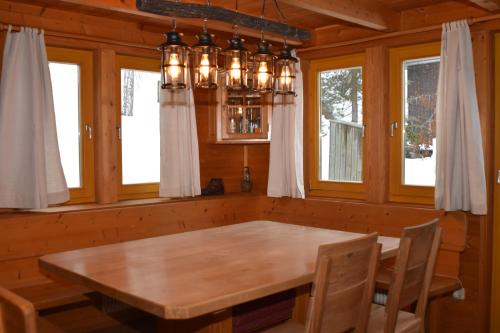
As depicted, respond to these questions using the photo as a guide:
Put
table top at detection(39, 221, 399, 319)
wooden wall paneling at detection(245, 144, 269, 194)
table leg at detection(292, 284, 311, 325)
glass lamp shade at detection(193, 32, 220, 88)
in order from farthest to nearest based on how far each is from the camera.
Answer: wooden wall paneling at detection(245, 144, 269, 194)
table leg at detection(292, 284, 311, 325)
glass lamp shade at detection(193, 32, 220, 88)
table top at detection(39, 221, 399, 319)

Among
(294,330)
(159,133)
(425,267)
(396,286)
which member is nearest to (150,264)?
(294,330)

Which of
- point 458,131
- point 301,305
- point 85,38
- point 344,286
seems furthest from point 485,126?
point 85,38

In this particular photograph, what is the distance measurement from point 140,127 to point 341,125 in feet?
5.35

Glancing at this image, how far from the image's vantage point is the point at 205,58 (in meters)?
2.42

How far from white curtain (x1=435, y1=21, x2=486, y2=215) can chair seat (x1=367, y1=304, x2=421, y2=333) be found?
112cm

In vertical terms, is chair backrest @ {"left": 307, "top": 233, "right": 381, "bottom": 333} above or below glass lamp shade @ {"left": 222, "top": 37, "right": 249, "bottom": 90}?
below

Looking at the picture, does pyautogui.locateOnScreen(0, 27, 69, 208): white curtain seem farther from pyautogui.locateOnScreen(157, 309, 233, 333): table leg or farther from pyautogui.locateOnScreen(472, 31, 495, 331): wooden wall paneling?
pyautogui.locateOnScreen(472, 31, 495, 331): wooden wall paneling

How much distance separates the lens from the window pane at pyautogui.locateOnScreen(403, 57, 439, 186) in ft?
12.6

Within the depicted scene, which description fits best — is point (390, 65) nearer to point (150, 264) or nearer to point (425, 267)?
point (425, 267)

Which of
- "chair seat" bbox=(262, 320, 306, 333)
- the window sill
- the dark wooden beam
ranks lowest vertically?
"chair seat" bbox=(262, 320, 306, 333)

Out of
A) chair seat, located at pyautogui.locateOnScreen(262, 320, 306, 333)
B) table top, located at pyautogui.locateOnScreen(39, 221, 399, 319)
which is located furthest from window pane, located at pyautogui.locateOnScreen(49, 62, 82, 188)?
chair seat, located at pyautogui.locateOnScreen(262, 320, 306, 333)

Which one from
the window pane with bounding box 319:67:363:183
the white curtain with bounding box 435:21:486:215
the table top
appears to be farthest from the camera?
the window pane with bounding box 319:67:363:183

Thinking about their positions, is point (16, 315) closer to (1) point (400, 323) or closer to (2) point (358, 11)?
(1) point (400, 323)

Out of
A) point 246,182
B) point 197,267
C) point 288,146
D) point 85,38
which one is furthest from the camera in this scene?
point 246,182
